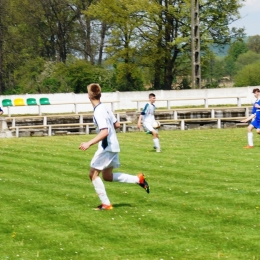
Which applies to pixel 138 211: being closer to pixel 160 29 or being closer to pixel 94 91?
pixel 94 91

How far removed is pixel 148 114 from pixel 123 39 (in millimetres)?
41015

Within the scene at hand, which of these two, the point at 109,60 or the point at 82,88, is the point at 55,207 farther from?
the point at 109,60

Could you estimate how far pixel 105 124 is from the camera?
11633mm

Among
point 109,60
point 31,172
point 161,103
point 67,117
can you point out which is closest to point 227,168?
point 31,172

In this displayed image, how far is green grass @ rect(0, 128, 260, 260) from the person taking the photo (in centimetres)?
945

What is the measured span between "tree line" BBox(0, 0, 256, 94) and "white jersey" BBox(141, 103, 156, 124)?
35.1m

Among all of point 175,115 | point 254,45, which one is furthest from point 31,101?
point 254,45

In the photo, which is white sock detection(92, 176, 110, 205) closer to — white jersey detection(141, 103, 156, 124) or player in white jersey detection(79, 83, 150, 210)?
player in white jersey detection(79, 83, 150, 210)

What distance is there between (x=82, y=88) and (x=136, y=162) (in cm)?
4121

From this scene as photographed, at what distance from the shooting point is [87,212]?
11859 millimetres

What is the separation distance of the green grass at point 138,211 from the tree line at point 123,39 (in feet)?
132

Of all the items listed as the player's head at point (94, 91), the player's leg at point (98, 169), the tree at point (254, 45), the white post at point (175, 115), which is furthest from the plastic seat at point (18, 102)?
the tree at point (254, 45)

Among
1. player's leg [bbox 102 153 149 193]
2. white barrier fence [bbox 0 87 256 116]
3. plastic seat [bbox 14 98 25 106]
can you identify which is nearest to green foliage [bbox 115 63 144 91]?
white barrier fence [bbox 0 87 256 116]

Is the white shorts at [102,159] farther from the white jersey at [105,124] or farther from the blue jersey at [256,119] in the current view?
the blue jersey at [256,119]
